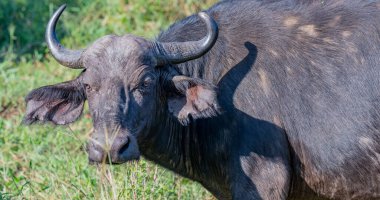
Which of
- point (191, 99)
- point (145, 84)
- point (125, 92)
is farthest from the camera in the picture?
point (191, 99)

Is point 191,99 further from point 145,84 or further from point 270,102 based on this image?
point 270,102

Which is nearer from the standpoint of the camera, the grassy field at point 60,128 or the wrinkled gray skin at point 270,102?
the wrinkled gray skin at point 270,102

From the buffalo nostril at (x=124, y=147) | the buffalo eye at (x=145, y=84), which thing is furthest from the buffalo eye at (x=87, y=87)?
the buffalo nostril at (x=124, y=147)

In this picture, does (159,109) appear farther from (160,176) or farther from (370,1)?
(370,1)

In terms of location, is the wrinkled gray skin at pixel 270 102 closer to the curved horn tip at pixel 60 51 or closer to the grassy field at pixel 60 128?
the curved horn tip at pixel 60 51

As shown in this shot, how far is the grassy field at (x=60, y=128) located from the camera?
675 cm

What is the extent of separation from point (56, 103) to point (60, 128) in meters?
1.52

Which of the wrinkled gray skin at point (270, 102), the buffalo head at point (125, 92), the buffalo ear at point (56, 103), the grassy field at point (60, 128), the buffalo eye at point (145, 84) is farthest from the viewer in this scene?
the grassy field at point (60, 128)

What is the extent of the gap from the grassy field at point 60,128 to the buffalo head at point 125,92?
Result: 0.75 feet

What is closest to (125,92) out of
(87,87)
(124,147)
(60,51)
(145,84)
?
(145,84)

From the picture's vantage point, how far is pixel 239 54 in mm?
6246

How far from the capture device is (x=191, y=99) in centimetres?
605

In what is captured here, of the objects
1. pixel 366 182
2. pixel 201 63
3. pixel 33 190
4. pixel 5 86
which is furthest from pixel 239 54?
pixel 5 86

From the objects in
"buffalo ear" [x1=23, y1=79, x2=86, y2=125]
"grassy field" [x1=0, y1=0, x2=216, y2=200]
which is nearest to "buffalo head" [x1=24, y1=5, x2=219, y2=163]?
"buffalo ear" [x1=23, y1=79, x2=86, y2=125]
